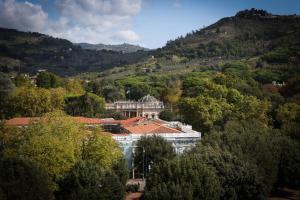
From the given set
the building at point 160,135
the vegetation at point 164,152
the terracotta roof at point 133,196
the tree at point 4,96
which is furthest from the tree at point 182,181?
the tree at point 4,96

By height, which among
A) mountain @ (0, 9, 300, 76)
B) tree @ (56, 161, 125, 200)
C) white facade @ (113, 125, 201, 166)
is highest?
mountain @ (0, 9, 300, 76)

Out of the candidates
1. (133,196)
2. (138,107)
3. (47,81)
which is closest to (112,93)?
(138,107)

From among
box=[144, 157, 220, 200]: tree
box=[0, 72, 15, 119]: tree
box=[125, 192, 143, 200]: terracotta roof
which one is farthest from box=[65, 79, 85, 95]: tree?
box=[144, 157, 220, 200]: tree

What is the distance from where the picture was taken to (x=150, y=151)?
40.0 meters

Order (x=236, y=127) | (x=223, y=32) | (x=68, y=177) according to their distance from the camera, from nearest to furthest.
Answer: (x=68, y=177)
(x=236, y=127)
(x=223, y=32)

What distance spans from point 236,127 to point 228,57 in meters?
103

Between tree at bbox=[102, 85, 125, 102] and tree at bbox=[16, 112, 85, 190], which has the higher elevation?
tree at bbox=[102, 85, 125, 102]

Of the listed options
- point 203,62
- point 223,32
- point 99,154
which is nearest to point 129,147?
point 99,154

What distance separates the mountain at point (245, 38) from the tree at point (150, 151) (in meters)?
89.5

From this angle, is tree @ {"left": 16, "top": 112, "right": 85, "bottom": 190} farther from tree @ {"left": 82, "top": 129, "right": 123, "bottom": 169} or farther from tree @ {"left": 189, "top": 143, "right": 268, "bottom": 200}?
tree @ {"left": 189, "top": 143, "right": 268, "bottom": 200}

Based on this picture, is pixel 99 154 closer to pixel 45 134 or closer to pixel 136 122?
pixel 45 134

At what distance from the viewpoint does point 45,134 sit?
32312mm

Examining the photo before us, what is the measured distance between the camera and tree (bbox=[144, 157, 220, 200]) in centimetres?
2691

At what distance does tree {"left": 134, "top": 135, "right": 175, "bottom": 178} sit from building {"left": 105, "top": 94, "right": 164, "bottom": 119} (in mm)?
40179
